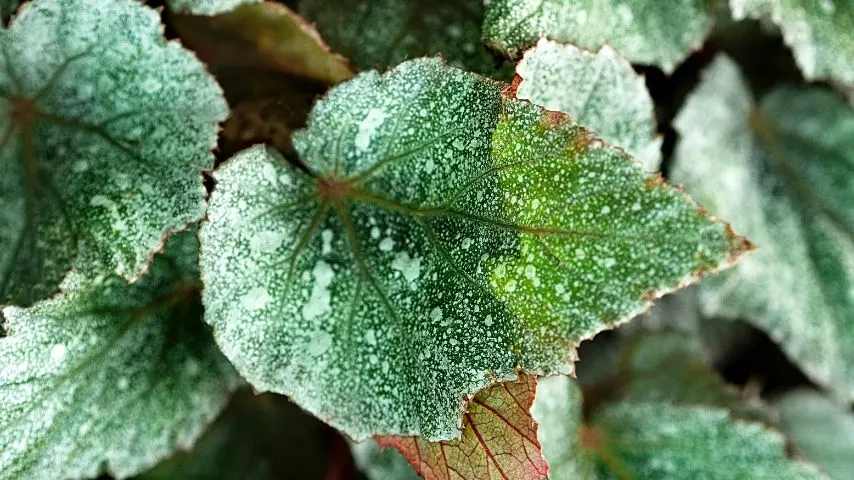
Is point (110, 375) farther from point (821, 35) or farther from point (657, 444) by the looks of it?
point (821, 35)

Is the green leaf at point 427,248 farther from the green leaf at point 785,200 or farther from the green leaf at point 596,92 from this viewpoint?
the green leaf at point 785,200

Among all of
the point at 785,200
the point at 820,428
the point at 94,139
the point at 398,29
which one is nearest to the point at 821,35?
the point at 785,200

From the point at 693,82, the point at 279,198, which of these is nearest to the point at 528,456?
the point at 279,198

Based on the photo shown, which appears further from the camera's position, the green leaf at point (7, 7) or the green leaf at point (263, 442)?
the green leaf at point (263, 442)

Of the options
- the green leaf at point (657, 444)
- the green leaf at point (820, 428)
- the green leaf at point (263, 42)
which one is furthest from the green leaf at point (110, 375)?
the green leaf at point (820, 428)

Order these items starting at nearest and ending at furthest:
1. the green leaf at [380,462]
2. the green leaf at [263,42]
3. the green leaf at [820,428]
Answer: the green leaf at [263,42]
the green leaf at [380,462]
the green leaf at [820,428]

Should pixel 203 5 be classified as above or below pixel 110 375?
above

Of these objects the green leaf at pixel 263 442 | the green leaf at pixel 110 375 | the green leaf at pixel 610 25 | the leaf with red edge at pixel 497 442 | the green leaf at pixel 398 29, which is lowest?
the green leaf at pixel 263 442
